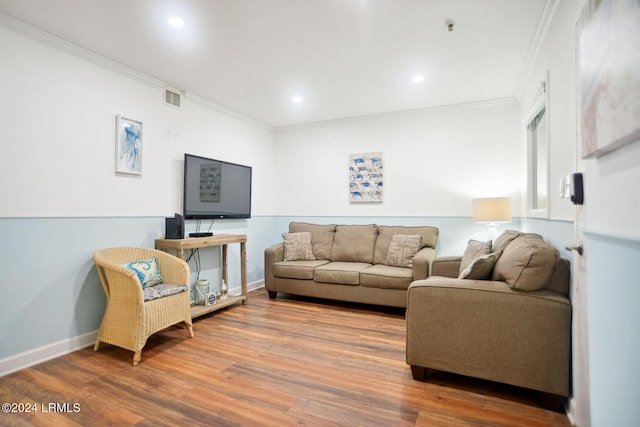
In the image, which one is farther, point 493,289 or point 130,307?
point 130,307

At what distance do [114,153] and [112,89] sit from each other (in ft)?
1.96

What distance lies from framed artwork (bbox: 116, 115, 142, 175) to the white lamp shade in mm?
3656

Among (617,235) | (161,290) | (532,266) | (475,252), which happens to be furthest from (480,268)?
(161,290)

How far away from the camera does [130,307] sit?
241 cm

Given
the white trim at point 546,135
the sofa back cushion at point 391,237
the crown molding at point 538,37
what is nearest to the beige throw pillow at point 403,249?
the sofa back cushion at point 391,237

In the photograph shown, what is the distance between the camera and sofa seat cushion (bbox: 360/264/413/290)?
3.39 metres

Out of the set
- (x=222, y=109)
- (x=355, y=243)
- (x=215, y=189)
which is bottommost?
(x=355, y=243)

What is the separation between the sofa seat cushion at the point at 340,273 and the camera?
3.62 m

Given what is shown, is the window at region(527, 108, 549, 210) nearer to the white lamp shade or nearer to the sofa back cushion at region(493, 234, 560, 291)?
the white lamp shade

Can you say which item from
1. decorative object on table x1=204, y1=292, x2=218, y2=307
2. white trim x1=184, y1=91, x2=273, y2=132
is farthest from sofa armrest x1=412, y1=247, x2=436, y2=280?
white trim x1=184, y1=91, x2=273, y2=132

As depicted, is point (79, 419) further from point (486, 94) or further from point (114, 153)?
point (486, 94)

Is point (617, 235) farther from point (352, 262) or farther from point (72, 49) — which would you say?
point (72, 49)

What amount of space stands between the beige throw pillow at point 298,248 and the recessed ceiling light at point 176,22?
271cm

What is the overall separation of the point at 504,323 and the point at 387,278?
1660 millimetres
